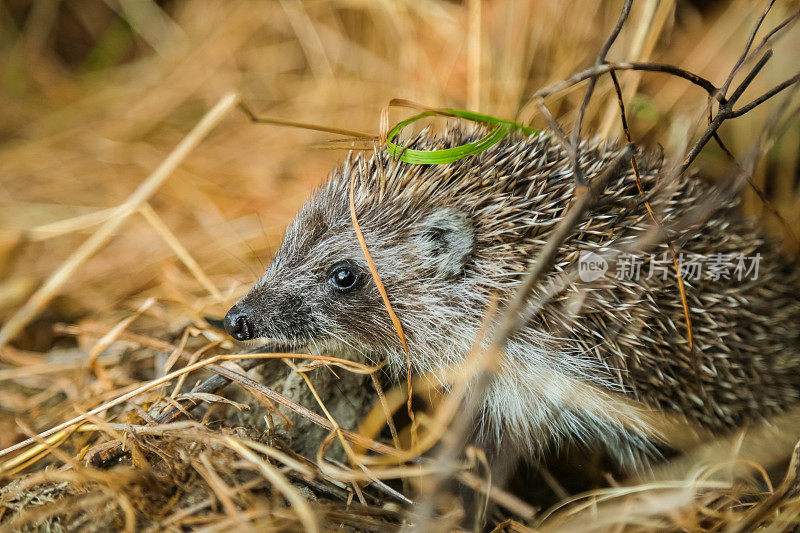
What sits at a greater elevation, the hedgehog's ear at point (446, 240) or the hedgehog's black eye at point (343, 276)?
the hedgehog's ear at point (446, 240)

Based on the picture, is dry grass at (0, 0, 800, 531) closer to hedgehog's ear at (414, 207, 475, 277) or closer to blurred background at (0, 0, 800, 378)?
blurred background at (0, 0, 800, 378)

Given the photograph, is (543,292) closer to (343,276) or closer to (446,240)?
(446,240)

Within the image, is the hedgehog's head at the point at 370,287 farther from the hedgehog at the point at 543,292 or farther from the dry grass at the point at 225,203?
the dry grass at the point at 225,203

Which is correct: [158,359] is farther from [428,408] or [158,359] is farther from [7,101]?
[7,101]

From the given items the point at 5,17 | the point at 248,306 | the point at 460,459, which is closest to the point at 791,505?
the point at 460,459

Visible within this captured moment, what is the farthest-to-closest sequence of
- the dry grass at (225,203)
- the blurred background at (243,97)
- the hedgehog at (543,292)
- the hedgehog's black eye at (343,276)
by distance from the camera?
the blurred background at (243,97), the hedgehog's black eye at (343,276), the hedgehog at (543,292), the dry grass at (225,203)

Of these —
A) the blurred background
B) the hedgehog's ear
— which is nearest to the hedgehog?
the hedgehog's ear

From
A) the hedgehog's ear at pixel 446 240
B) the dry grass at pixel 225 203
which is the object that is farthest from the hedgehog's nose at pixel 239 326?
the hedgehog's ear at pixel 446 240

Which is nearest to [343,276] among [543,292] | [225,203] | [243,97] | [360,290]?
[360,290]
